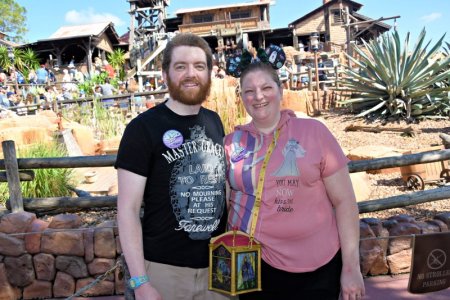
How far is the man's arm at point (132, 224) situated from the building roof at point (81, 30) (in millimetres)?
29251

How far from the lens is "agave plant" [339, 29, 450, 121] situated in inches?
396

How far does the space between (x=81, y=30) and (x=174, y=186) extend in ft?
105

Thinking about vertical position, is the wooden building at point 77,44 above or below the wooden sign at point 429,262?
above

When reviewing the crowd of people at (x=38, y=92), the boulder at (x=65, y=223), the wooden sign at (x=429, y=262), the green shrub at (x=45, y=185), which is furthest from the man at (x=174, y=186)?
the crowd of people at (x=38, y=92)

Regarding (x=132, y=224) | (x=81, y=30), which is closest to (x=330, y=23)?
(x=81, y=30)

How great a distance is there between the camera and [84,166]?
3.68m

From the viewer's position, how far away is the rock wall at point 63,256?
3.46 metres

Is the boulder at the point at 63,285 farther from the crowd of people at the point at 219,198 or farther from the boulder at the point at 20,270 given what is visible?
the crowd of people at the point at 219,198

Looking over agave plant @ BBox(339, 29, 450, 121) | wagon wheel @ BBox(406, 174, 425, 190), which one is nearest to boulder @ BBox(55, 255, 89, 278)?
wagon wheel @ BBox(406, 174, 425, 190)

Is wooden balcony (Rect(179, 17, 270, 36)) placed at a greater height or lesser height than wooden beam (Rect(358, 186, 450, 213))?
greater

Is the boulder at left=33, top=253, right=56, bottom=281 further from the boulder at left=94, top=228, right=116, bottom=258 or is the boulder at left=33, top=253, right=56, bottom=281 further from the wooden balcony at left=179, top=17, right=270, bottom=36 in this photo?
the wooden balcony at left=179, top=17, right=270, bottom=36

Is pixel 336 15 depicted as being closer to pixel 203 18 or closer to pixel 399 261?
pixel 203 18

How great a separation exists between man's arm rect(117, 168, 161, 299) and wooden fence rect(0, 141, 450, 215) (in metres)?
1.85

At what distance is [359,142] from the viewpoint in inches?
361
